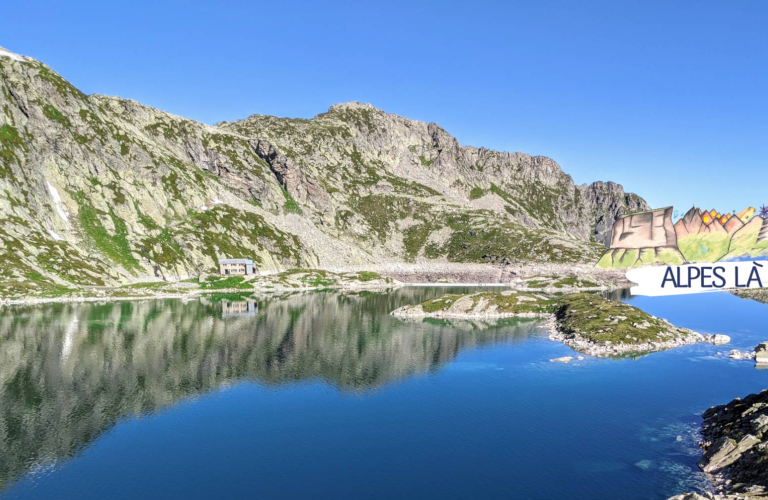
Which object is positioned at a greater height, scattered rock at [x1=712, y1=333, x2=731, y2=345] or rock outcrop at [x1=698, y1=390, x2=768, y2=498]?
scattered rock at [x1=712, y1=333, x2=731, y2=345]

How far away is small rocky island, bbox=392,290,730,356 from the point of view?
104688mm

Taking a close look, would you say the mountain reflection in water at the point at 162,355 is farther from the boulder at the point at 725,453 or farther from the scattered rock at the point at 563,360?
the boulder at the point at 725,453

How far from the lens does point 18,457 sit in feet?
168

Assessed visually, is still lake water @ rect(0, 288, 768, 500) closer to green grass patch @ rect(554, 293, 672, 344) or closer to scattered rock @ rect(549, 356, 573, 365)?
scattered rock @ rect(549, 356, 573, 365)

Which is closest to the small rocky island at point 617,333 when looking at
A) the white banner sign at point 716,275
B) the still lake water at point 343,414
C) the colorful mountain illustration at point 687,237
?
the still lake water at point 343,414

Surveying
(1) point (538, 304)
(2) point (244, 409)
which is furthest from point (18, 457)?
(1) point (538, 304)

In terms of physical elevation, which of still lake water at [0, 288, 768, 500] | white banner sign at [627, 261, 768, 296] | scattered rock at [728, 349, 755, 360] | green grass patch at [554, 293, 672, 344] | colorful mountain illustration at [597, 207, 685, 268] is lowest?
still lake water at [0, 288, 768, 500]

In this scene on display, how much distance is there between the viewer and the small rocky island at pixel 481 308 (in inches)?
6166

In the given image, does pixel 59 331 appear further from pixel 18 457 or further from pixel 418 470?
pixel 418 470

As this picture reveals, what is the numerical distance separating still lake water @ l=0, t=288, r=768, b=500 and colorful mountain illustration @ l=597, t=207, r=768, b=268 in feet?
66.8

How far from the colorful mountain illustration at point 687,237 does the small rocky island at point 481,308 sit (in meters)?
84.5

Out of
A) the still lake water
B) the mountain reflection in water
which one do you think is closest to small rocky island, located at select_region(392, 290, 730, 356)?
the still lake water

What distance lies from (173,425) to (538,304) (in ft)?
423

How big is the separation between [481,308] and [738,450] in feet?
370
